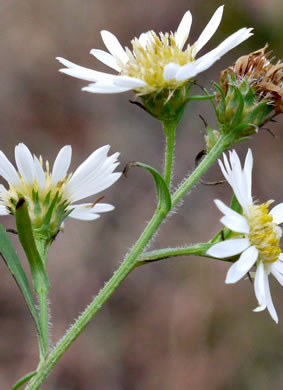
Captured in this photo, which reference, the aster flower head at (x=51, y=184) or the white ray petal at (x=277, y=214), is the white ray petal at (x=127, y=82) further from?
the white ray petal at (x=277, y=214)

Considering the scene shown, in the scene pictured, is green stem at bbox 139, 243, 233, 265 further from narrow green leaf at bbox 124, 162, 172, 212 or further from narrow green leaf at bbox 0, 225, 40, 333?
narrow green leaf at bbox 0, 225, 40, 333

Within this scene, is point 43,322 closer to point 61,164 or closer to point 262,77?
point 61,164

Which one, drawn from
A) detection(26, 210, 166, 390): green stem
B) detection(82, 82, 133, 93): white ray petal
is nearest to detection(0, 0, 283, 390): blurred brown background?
detection(26, 210, 166, 390): green stem

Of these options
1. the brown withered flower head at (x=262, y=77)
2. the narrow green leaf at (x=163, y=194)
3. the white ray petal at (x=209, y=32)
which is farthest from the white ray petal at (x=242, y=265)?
the white ray petal at (x=209, y=32)

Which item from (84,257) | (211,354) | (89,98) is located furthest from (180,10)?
(211,354)

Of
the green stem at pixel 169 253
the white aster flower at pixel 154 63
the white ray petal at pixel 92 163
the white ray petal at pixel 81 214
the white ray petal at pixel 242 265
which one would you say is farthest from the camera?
the white ray petal at pixel 81 214

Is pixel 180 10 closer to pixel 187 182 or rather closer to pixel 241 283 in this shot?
pixel 241 283

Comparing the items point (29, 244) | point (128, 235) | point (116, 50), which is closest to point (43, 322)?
point (29, 244)
